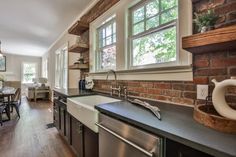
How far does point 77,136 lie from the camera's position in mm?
1959

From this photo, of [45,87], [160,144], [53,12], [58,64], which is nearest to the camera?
[160,144]

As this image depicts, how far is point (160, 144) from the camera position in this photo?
2.68 feet

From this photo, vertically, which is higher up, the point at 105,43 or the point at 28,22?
the point at 28,22

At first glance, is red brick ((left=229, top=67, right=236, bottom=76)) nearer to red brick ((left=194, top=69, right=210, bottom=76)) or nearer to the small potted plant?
red brick ((left=194, top=69, right=210, bottom=76))

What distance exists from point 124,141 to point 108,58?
1887 mm

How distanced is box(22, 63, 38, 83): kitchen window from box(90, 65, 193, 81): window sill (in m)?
9.52

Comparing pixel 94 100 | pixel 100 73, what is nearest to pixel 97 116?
pixel 94 100

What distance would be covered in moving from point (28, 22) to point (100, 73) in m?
2.95

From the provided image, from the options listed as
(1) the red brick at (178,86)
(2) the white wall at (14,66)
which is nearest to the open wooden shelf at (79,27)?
(1) the red brick at (178,86)

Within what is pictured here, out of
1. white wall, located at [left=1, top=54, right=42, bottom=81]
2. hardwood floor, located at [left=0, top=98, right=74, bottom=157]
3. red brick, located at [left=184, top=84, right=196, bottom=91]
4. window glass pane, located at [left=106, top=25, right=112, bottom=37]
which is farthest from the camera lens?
→ white wall, located at [left=1, top=54, right=42, bottom=81]

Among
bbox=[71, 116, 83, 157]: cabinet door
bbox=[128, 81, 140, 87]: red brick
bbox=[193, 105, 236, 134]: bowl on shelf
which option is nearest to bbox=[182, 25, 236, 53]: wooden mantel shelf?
bbox=[193, 105, 236, 134]: bowl on shelf

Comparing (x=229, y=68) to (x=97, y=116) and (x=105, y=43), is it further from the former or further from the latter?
(x=105, y=43)

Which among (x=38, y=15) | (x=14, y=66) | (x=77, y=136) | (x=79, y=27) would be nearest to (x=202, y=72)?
(x=77, y=136)

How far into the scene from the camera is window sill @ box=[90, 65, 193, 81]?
1.34 metres
